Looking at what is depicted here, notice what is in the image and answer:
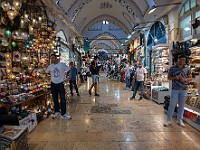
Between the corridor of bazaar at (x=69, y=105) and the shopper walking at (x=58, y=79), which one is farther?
the shopper walking at (x=58, y=79)

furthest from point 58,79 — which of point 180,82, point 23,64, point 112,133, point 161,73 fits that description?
point 161,73

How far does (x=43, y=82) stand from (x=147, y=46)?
Answer: 9212mm

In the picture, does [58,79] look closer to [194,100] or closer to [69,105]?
[69,105]

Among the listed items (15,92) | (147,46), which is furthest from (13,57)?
(147,46)

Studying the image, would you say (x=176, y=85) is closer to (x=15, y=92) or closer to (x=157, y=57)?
(x=15, y=92)

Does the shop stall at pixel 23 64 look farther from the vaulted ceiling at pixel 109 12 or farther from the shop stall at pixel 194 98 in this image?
the shop stall at pixel 194 98

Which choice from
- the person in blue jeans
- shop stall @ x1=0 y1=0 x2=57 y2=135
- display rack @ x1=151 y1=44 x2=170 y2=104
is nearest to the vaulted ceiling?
display rack @ x1=151 y1=44 x2=170 y2=104

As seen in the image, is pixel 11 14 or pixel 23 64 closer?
pixel 11 14

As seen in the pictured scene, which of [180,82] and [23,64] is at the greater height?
[23,64]

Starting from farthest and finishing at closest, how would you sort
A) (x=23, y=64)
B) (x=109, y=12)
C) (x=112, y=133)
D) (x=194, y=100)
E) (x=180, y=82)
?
(x=109, y=12) → (x=23, y=64) → (x=194, y=100) → (x=180, y=82) → (x=112, y=133)

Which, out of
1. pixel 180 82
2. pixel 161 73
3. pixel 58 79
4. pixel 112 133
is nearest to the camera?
pixel 112 133

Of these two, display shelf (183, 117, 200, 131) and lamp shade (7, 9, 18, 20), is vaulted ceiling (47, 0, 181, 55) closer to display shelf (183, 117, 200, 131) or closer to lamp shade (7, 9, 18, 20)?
lamp shade (7, 9, 18, 20)

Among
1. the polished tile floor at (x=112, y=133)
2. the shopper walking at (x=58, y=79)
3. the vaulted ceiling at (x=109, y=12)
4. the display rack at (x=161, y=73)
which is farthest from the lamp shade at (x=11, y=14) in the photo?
the display rack at (x=161, y=73)

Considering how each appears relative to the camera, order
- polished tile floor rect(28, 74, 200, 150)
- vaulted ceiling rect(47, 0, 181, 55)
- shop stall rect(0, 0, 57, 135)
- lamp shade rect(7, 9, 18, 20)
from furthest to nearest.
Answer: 1. vaulted ceiling rect(47, 0, 181, 55)
2. lamp shade rect(7, 9, 18, 20)
3. shop stall rect(0, 0, 57, 135)
4. polished tile floor rect(28, 74, 200, 150)
